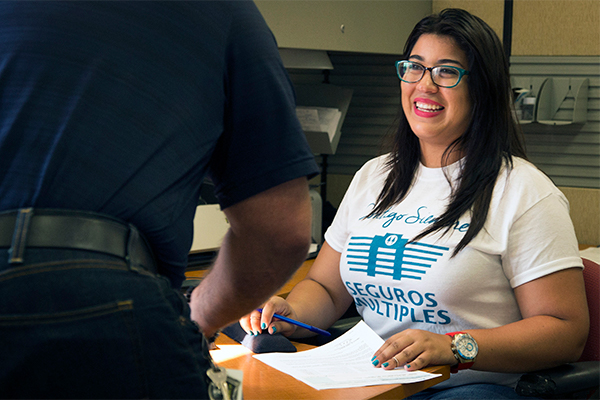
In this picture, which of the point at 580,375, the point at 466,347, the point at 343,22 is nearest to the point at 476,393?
the point at 466,347

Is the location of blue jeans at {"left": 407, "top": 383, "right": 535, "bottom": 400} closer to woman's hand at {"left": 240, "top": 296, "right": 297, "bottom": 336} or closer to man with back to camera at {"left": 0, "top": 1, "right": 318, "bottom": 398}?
woman's hand at {"left": 240, "top": 296, "right": 297, "bottom": 336}

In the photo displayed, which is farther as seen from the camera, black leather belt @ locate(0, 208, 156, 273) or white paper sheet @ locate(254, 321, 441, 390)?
white paper sheet @ locate(254, 321, 441, 390)

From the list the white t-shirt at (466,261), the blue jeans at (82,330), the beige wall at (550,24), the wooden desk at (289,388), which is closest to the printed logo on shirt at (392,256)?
the white t-shirt at (466,261)

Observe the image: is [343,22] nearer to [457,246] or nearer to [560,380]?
[457,246]

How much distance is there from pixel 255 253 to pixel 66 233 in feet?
0.84

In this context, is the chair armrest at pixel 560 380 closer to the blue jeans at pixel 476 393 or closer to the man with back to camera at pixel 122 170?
the blue jeans at pixel 476 393

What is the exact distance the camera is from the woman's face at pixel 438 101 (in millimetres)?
1467

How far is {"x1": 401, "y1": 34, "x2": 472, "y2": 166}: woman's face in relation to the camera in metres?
1.47

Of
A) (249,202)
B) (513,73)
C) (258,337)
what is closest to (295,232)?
(249,202)

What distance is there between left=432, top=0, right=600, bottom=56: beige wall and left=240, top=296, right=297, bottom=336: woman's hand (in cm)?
167

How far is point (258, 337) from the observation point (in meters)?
1.24

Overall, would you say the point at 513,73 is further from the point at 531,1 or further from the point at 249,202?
the point at 249,202

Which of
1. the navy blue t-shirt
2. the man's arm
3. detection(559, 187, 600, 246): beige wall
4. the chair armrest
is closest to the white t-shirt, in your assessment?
the chair armrest

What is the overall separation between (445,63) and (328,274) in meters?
0.65
